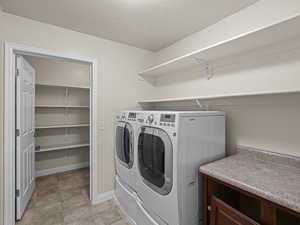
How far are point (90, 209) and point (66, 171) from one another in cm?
163

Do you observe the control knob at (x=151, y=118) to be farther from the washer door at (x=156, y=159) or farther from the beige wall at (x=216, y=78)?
the beige wall at (x=216, y=78)

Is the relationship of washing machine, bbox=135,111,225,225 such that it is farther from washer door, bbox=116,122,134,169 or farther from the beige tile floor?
the beige tile floor

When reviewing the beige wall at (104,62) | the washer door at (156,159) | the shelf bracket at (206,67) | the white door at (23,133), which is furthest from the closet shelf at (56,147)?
the shelf bracket at (206,67)

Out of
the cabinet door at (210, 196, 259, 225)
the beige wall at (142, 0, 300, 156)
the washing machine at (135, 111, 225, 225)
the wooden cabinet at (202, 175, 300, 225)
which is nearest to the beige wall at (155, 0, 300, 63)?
the beige wall at (142, 0, 300, 156)

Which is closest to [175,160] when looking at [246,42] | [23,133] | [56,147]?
[246,42]

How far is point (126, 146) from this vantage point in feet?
6.38

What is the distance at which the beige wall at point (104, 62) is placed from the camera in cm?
172

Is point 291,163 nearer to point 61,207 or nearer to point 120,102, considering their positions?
point 120,102

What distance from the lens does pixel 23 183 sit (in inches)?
74.6

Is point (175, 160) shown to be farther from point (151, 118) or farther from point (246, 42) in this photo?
point (246, 42)

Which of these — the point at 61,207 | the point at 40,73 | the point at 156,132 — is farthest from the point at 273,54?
the point at 40,73

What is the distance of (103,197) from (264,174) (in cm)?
202

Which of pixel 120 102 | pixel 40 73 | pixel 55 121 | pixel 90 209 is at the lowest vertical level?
pixel 90 209

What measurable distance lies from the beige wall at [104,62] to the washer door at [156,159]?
84 cm
